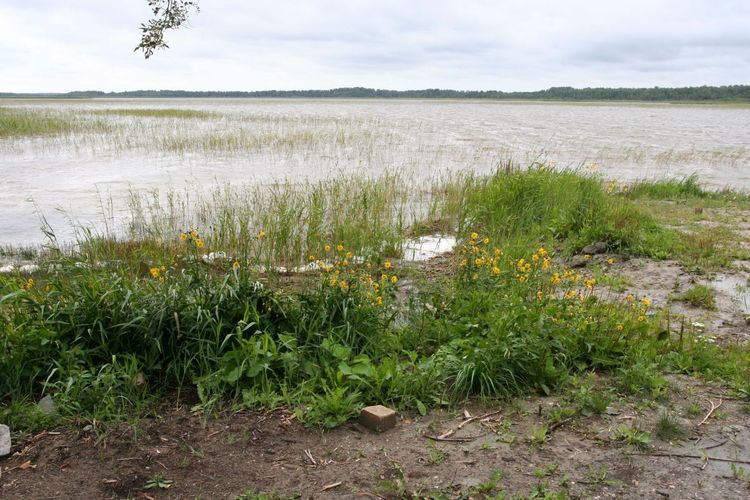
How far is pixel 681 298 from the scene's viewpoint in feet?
20.8

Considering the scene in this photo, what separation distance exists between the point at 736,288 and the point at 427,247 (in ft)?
14.0

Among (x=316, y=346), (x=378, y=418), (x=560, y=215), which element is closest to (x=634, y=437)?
(x=378, y=418)

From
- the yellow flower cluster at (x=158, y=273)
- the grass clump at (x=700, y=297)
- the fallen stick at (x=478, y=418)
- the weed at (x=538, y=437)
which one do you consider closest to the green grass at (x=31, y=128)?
the yellow flower cluster at (x=158, y=273)

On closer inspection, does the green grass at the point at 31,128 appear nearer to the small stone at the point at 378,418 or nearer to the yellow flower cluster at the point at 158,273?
the yellow flower cluster at the point at 158,273

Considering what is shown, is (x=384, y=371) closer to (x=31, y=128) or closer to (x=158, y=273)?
(x=158, y=273)

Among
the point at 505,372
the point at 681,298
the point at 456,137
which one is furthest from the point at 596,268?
the point at 456,137

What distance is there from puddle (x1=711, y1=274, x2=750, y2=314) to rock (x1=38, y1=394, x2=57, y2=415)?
19.7ft

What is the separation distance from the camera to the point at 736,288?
21.8 ft

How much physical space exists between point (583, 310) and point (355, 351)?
1.90 metres

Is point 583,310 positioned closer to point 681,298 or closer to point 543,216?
point 681,298

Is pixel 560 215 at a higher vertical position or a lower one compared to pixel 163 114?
lower

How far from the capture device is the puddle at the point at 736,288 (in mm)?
6227

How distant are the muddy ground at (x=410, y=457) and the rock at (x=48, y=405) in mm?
170

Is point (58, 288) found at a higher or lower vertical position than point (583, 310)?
higher
